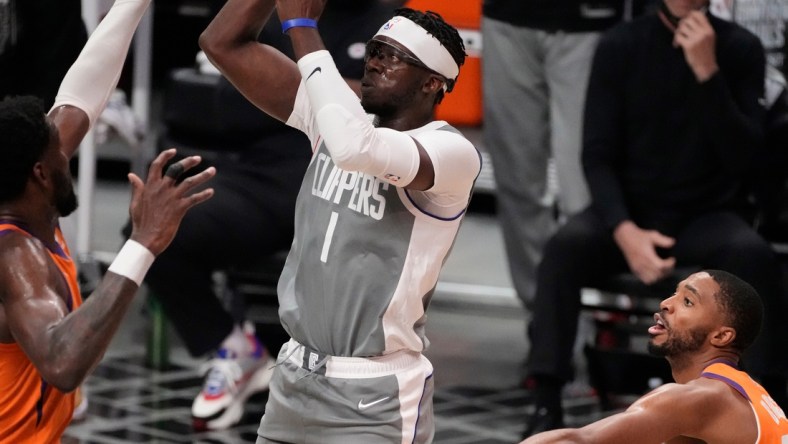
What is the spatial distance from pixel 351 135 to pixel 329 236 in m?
0.41

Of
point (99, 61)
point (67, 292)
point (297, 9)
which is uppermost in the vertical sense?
point (297, 9)

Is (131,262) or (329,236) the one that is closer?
(131,262)

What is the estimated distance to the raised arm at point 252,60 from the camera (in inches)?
159

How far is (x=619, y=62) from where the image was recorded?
6406 millimetres

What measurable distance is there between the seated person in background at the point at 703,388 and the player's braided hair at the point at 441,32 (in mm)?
848

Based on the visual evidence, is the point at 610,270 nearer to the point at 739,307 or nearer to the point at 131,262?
the point at 739,307

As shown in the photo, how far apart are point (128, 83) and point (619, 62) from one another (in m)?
5.46

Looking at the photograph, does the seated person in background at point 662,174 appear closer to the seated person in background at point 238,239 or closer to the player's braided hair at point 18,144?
the seated person in background at point 238,239

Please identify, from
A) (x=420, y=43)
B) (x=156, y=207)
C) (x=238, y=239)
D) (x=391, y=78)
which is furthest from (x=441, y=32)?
(x=238, y=239)

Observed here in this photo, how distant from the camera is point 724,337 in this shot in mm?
3703

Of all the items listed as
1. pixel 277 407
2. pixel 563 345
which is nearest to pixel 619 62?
pixel 563 345

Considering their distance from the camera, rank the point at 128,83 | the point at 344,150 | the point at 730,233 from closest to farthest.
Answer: the point at 344,150 < the point at 730,233 < the point at 128,83

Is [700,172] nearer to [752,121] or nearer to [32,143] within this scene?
[752,121]

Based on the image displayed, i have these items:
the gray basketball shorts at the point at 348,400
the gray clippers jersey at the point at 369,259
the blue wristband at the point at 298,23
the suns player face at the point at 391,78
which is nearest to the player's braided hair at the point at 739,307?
the gray clippers jersey at the point at 369,259
